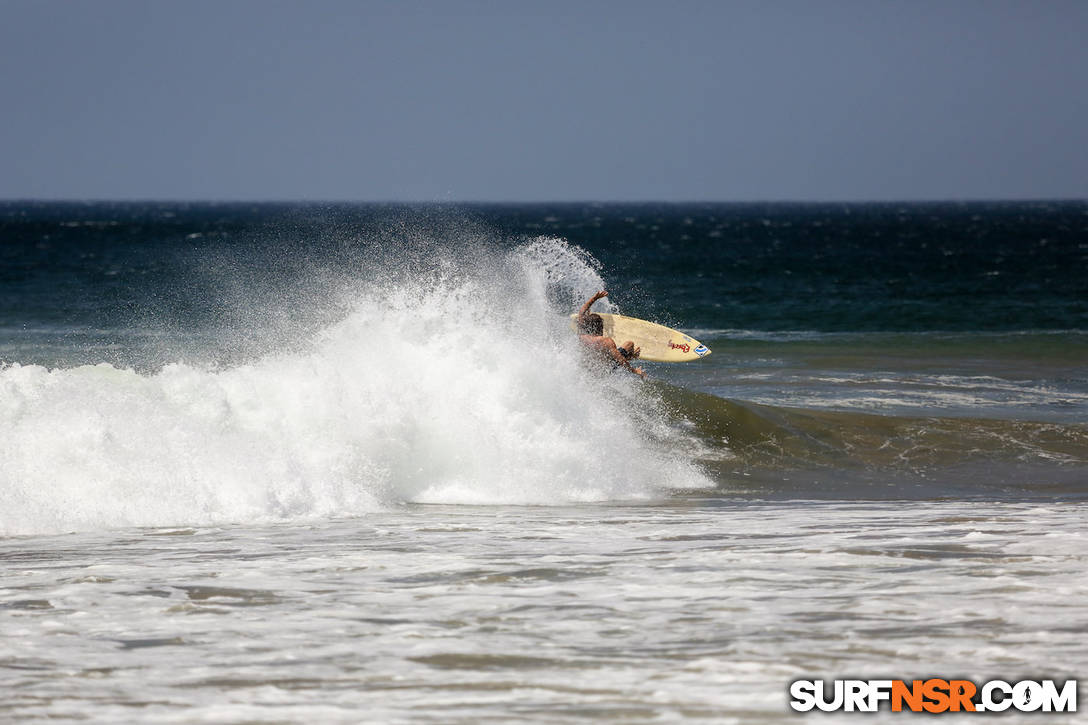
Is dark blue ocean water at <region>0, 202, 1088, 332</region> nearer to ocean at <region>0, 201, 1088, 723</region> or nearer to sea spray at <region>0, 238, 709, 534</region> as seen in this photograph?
ocean at <region>0, 201, 1088, 723</region>

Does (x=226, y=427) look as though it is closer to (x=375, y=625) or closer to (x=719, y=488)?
(x=719, y=488)

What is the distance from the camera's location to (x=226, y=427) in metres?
11.0

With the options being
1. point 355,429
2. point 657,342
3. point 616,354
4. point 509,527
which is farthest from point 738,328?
point 509,527

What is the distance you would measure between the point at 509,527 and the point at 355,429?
2698mm

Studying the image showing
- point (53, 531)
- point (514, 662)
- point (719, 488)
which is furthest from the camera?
point (719, 488)

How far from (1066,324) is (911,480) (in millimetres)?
22061

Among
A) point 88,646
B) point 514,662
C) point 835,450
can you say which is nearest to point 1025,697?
point 514,662

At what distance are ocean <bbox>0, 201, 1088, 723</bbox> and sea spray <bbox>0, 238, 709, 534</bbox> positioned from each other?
0.03 metres

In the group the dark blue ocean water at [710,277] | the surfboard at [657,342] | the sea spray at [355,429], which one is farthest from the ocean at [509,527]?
the dark blue ocean water at [710,277]

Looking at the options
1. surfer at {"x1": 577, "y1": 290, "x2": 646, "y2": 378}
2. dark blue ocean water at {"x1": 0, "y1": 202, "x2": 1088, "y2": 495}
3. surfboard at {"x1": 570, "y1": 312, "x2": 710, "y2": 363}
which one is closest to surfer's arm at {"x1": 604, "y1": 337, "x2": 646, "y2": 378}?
surfer at {"x1": 577, "y1": 290, "x2": 646, "y2": 378}

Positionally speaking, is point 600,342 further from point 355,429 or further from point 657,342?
point 355,429

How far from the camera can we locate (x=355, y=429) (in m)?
11.2

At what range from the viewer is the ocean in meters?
5.48

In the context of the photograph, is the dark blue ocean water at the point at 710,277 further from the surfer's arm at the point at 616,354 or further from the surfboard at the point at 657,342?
the surfer's arm at the point at 616,354
